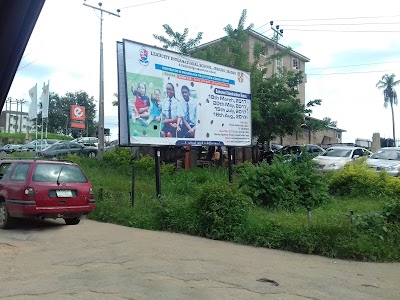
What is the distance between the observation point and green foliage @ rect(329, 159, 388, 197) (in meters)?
12.3

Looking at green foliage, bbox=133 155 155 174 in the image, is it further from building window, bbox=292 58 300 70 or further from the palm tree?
the palm tree

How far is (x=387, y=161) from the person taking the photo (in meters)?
15.6

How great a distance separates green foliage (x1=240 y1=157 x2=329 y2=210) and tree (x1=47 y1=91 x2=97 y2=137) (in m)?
65.8

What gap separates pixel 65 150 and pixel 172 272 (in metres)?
25.9

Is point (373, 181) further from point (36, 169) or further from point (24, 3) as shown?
point (24, 3)

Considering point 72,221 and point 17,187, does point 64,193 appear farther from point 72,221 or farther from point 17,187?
point 72,221

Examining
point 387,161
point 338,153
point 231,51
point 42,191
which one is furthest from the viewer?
point 231,51

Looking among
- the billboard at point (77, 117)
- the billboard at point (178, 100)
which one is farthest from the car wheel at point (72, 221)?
the billboard at point (77, 117)

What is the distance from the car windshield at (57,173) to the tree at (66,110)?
2589 inches

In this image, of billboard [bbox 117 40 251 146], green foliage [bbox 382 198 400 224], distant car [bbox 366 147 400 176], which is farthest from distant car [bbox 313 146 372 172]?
green foliage [bbox 382 198 400 224]

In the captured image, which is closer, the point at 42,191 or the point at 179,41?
the point at 42,191

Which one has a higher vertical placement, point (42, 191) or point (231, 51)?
point (231, 51)

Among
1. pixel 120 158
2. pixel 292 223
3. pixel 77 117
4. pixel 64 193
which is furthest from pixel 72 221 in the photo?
pixel 77 117

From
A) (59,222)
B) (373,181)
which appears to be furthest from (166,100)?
(373,181)
